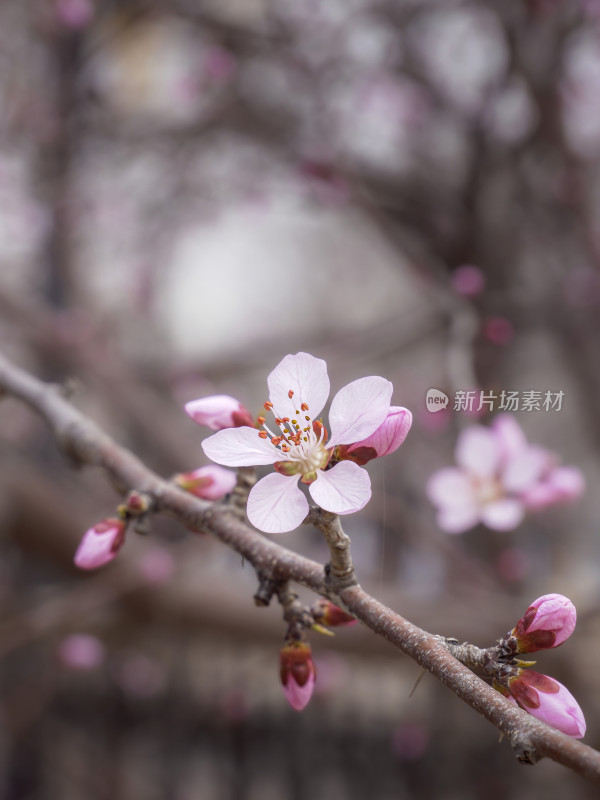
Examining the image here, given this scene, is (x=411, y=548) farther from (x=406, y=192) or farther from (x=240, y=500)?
(x=240, y=500)

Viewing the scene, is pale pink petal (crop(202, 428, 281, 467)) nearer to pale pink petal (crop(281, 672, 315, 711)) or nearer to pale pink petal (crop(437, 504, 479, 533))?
pale pink petal (crop(281, 672, 315, 711))

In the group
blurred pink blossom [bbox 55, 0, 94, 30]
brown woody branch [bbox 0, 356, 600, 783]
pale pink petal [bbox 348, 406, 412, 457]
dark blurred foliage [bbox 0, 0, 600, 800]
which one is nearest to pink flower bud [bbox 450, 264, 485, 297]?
dark blurred foliage [bbox 0, 0, 600, 800]

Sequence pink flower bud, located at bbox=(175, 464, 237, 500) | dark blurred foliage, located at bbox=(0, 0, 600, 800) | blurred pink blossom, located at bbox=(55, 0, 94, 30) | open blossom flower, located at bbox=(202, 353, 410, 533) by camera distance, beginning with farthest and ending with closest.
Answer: blurred pink blossom, located at bbox=(55, 0, 94, 30) < dark blurred foliage, located at bbox=(0, 0, 600, 800) < pink flower bud, located at bbox=(175, 464, 237, 500) < open blossom flower, located at bbox=(202, 353, 410, 533)

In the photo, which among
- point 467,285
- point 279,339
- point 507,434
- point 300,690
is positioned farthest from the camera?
point 279,339

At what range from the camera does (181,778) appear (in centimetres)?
331

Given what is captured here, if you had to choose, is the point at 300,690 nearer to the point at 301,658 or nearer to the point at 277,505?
the point at 301,658

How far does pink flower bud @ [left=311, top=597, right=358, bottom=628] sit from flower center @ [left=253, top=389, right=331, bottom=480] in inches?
5.5

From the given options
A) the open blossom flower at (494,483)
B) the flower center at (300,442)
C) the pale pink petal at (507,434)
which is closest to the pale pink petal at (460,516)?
the open blossom flower at (494,483)

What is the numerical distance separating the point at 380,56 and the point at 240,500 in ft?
9.69

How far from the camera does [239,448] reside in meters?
0.64

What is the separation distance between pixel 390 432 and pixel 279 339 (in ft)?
11.0

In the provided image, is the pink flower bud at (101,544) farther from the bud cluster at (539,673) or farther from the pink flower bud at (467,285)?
the pink flower bud at (467,285)

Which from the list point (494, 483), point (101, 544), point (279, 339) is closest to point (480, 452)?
point (494, 483)

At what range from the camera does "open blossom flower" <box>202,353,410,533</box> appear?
22.0 inches
